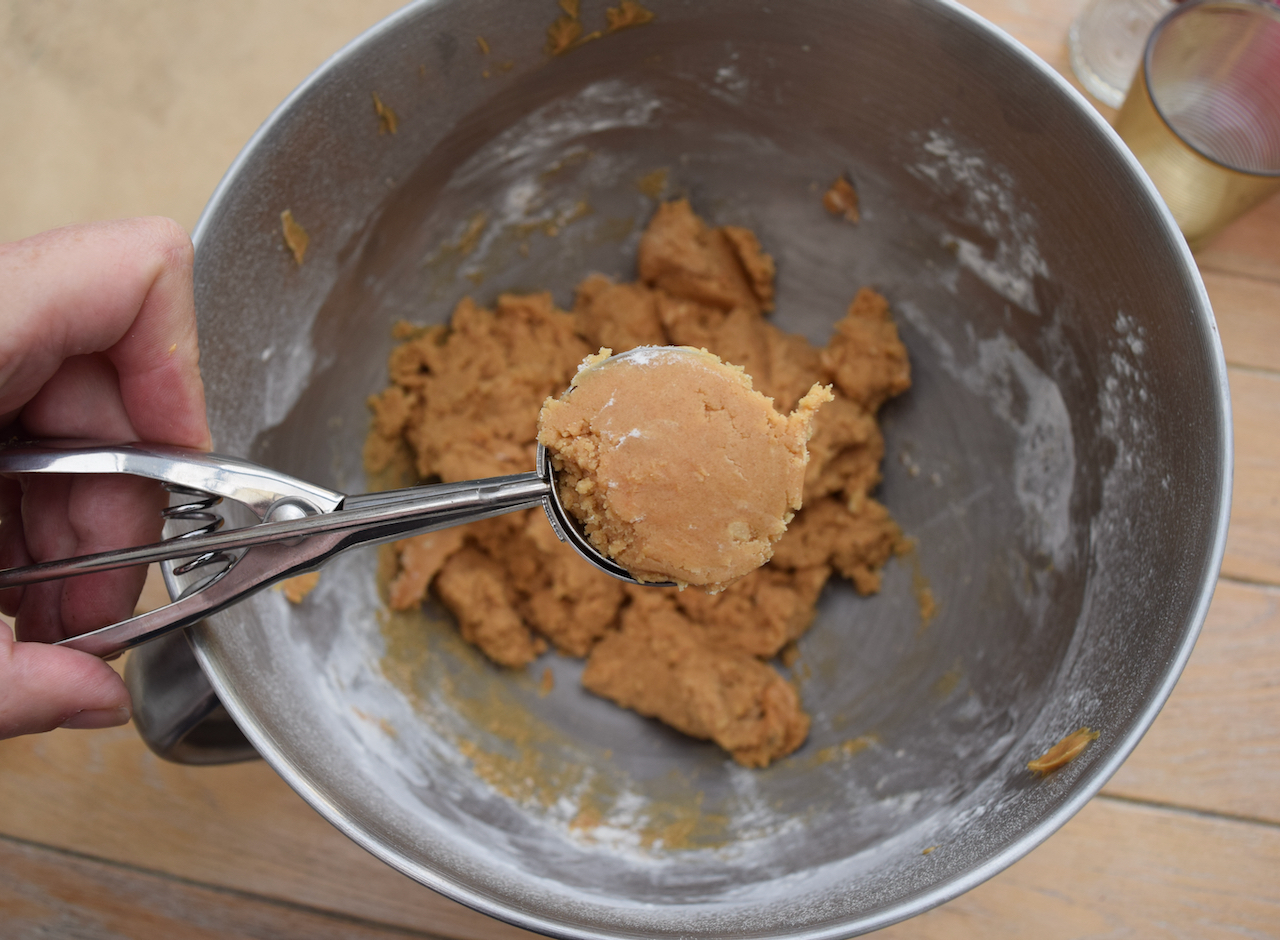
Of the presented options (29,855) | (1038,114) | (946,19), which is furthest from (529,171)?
(29,855)

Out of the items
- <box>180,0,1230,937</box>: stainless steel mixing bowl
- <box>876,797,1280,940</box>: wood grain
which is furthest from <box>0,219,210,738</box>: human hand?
<box>876,797,1280,940</box>: wood grain

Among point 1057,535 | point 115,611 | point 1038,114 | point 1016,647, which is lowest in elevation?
point 1016,647

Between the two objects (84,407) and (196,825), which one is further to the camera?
(196,825)

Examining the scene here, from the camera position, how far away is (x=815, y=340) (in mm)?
1521

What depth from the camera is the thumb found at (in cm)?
84

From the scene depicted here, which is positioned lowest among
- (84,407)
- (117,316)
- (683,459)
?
(683,459)

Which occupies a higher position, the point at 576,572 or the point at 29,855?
the point at 576,572

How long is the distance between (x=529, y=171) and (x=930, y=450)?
0.84m

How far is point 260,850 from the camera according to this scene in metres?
1.31

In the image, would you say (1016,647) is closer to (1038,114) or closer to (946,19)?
(1038,114)

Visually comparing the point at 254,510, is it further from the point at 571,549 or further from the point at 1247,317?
the point at 1247,317

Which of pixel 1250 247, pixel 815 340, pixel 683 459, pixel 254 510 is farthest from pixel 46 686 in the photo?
pixel 1250 247

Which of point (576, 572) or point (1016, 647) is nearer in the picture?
point (1016, 647)

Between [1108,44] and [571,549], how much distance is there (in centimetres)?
129
